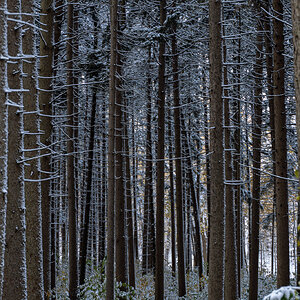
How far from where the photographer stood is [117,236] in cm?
1388

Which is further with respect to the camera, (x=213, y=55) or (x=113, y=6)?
(x=113, y=6)

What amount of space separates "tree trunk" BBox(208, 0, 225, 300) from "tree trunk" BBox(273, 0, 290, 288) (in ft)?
6.83

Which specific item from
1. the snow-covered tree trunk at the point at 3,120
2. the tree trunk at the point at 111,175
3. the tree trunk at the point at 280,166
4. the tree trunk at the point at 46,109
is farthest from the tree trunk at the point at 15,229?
the tree trunk at the point at 280,166

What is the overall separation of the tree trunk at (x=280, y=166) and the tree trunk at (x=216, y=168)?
208 cm

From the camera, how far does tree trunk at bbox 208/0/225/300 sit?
852 cm

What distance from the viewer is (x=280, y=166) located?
1029 centimetres

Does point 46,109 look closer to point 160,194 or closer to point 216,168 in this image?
point 216,168

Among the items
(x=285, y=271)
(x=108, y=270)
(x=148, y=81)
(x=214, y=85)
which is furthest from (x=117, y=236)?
(x=148, y=81)

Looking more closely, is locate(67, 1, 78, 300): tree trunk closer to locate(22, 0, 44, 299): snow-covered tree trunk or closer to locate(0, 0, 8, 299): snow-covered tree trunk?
locate(22, 0, 44, 299): snow-covered tree trunk

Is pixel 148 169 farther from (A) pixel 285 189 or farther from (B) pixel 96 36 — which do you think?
(A) pixel 285 189

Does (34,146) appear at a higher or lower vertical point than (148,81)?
lower

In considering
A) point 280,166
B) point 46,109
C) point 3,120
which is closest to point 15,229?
point 3,120

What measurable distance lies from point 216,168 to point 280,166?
2.53m

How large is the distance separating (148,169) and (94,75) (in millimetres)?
7290
